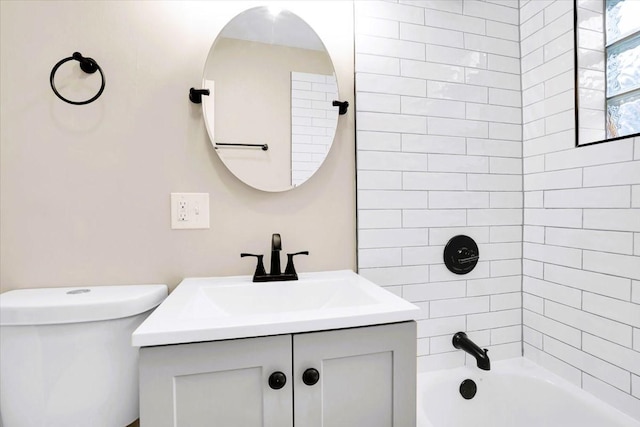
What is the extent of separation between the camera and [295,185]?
1.30m

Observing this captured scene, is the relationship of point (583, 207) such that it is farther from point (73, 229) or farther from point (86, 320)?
point (73, 229)

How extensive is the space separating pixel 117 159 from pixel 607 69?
→ 1913 mm

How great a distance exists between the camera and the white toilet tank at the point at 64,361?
3.03ft

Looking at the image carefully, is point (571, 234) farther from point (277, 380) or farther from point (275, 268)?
point (277, 380)

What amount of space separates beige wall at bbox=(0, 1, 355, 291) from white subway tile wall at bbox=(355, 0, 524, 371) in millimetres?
382

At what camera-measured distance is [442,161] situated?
1.46 m

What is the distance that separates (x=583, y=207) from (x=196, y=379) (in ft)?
4.95

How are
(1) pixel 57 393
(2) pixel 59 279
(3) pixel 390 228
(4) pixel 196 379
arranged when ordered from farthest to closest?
(3) pixel 390 228 < (2) pixel 59 279 < (1) pixel 57 393 < (4) pixel 196 379

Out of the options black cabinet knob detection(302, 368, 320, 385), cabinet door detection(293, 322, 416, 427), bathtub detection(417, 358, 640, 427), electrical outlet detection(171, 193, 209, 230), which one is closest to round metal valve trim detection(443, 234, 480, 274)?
bathtub detection(417, 358, 640, 427)

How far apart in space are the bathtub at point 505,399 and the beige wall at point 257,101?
1.11m

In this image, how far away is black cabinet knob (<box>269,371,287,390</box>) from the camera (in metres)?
0.76

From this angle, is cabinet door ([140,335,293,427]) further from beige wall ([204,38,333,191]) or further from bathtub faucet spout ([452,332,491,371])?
bathtub faucet spout ([452,332,491,371])

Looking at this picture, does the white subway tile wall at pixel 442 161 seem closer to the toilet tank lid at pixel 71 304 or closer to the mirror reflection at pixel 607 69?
the mirror reflection at pixel 607 69

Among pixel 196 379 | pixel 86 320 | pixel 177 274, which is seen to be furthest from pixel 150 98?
pixel 196 379
